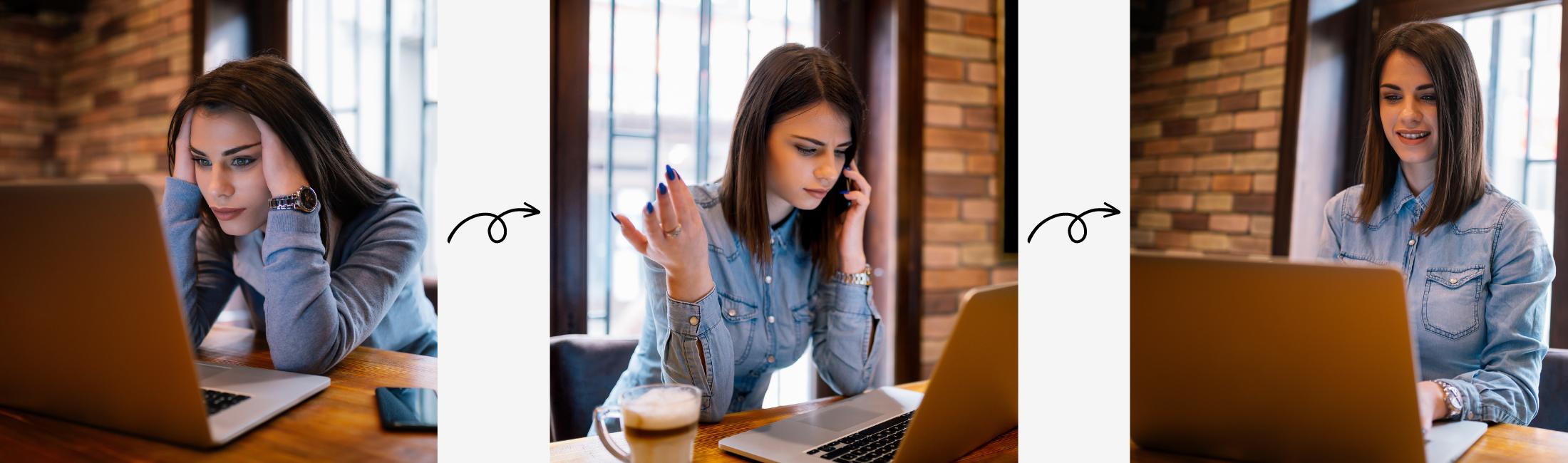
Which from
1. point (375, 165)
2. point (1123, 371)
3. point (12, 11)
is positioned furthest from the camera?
point (1123, 371)

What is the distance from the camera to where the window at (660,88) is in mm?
1136

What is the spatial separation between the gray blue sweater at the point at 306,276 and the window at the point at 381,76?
0.15 ft

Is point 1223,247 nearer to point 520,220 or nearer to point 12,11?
point 520,220

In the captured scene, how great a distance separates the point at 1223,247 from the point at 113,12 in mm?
1523

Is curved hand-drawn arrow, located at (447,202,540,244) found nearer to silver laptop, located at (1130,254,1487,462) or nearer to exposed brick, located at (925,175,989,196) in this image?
exposed brick, located at (925,175,989,196)

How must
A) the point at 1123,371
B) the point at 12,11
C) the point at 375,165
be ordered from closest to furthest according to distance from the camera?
the point at 12,11 < the point at 375,165 < the point at 1123,371

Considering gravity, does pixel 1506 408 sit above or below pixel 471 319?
below

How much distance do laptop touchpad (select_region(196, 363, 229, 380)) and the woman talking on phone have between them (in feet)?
4.63

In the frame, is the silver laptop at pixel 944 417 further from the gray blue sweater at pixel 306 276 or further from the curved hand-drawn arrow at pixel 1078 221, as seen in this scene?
the gray blue sweater at pixel 306 276

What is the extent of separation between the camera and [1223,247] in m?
1.21

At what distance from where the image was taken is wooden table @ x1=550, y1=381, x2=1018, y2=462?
3.13 feet

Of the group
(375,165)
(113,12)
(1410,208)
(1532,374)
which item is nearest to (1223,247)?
(1410,208)

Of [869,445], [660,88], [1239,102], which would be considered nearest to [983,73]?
[1239,102]

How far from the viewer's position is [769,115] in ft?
3.76
